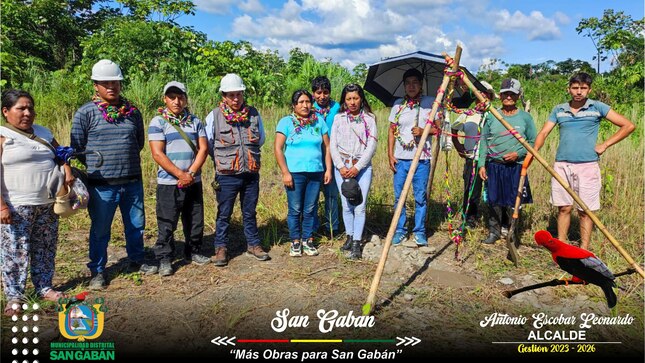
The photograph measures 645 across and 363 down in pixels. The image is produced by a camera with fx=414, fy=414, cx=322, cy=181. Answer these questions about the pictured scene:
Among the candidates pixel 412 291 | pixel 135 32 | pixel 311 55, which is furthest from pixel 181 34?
pixel 412 291

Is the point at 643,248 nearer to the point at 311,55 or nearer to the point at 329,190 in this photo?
the point at 329,190

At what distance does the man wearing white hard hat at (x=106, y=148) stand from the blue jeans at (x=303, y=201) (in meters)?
1.50

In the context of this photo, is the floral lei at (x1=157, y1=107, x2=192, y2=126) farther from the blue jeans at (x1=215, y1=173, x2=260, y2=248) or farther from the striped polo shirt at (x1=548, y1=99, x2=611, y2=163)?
the striped polo shirt at (x1=548, y1=99, x2=611, y2=163)

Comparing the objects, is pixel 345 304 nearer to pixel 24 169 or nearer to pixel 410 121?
pixel 410 121

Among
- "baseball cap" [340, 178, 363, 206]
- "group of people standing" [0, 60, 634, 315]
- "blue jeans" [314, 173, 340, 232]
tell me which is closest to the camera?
"group of people standing" [0, 60, 634, 315]

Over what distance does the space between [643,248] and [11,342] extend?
5.97 meters

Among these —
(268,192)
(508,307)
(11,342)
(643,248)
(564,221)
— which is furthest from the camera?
(268,192)

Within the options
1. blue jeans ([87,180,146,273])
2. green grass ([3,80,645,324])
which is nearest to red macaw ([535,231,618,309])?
green grass ([3,80,645,324])

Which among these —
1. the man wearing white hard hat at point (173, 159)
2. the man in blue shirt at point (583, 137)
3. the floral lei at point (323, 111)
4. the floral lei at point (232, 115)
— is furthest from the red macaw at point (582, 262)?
the man wearing white hard hat at point (173, 159)

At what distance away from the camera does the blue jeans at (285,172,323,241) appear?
14.1 feet

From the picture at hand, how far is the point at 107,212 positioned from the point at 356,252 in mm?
2424

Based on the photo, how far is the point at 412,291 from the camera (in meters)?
3.71

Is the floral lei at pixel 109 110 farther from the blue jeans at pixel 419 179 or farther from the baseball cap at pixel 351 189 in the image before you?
the blue jeans at pixel 419 179

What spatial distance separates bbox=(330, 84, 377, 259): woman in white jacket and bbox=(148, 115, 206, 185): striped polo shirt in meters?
1.41
